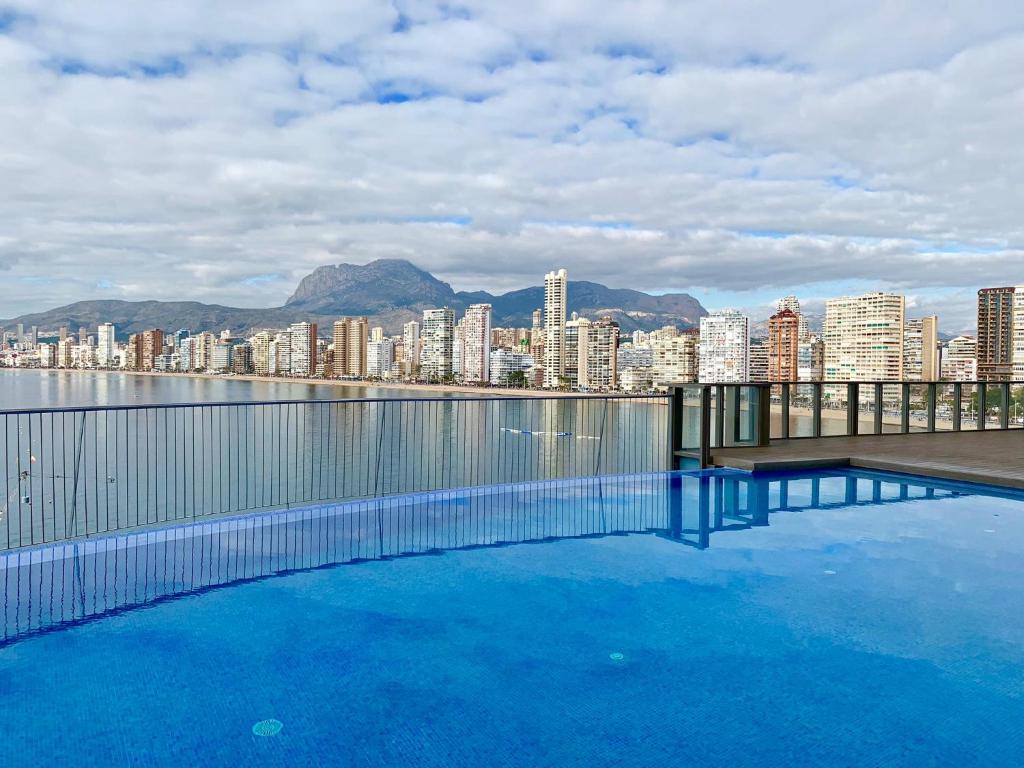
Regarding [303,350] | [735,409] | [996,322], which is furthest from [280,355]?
[735,409]

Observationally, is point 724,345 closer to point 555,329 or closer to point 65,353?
point 555,329

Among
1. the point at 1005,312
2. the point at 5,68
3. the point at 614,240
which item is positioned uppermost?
the point at 614,240

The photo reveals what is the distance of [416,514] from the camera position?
5.68 metres

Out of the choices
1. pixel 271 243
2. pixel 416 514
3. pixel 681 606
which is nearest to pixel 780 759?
pixel 681 606

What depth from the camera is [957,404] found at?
37.1 feet

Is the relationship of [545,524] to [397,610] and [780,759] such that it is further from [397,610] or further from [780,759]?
[780,759]

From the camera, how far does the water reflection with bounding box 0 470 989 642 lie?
12.2 ft

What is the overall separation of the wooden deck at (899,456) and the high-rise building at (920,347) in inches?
2779

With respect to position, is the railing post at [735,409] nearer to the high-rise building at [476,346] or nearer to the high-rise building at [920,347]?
the high-rise building at [920,347]

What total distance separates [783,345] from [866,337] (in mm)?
26076

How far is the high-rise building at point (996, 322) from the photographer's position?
28.8 meters

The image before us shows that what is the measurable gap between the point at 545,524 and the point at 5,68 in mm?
20029

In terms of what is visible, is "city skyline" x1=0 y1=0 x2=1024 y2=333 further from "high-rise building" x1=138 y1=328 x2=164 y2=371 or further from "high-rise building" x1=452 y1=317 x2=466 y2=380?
"high-rise building" x1=138 y1=328 x2=164 y2=371

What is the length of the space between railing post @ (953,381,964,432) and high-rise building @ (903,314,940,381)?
68.1 m
